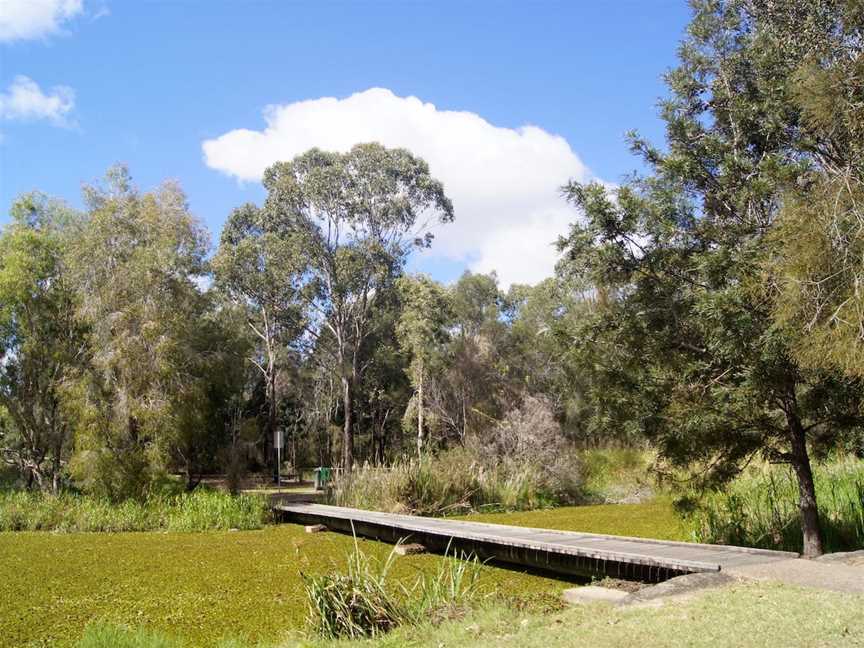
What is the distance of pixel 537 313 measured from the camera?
29812 millimetres

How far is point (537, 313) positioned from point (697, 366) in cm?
2303

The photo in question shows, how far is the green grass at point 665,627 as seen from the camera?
11.9 feet

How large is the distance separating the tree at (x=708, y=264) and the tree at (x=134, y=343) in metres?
9.08

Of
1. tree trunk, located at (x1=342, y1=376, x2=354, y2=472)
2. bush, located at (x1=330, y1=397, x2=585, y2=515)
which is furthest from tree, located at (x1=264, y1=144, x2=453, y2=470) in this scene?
bush, located at (x1=330, y1=397, x2=585, y2=515)

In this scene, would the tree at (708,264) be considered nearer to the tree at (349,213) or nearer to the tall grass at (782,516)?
the tall grass at (782,516)

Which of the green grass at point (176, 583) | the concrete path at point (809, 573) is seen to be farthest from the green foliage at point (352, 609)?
the concrete path at point (809, 573)

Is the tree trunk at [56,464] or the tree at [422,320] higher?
the tree at [422,320]

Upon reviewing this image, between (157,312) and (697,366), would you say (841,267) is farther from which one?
(157,312)

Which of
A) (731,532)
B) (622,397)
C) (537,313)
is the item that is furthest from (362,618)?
(537,313)

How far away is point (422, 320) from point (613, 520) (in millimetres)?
12778

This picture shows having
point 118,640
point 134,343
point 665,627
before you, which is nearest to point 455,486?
point 134,343

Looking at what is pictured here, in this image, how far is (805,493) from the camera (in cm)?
670

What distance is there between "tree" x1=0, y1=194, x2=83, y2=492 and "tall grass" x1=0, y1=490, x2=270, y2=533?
206 cm

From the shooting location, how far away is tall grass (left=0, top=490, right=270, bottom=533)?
1218 centimetres
